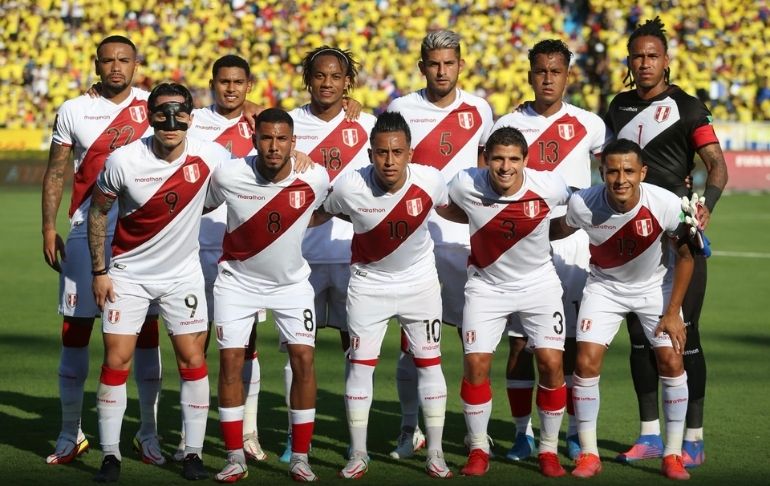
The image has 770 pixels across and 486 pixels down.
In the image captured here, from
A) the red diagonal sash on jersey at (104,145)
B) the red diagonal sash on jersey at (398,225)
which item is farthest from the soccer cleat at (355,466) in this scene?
the red diagonal sash on jersey at (104,145)

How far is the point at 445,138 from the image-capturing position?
776cm

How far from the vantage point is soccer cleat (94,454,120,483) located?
21.8ft

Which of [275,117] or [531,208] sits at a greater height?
[275,117]

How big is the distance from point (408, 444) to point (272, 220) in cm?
169

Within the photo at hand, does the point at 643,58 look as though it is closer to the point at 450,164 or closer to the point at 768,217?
the point at 450,164

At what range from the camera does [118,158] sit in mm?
6633

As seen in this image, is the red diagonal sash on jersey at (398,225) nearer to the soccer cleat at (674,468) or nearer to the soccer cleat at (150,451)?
the soccer cleat at (150,451)

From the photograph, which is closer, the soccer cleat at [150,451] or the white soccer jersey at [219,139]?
the soccer cleat at [150,451]

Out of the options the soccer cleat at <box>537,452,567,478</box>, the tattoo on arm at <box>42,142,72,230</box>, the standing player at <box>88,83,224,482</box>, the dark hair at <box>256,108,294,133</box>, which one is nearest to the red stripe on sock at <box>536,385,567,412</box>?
the soccer cleat at <box>537,452,567,478</box>

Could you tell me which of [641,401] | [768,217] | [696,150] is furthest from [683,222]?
[768,217]

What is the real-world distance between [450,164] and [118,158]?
2.18m

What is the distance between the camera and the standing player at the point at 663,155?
285 inches

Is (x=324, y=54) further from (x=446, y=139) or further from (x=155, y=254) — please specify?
(x=155, y=254)

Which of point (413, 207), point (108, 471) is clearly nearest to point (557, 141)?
point (413, 207)
